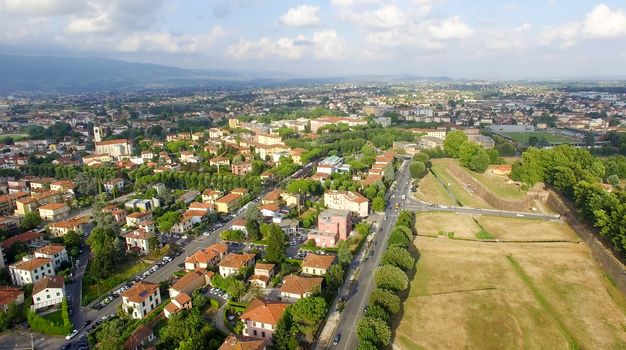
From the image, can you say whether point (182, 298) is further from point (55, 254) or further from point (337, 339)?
point (55, 254)

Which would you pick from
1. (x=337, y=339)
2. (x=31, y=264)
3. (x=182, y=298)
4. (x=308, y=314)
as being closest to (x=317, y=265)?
(x=308, y=314)

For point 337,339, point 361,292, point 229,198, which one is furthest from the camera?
point 229,198

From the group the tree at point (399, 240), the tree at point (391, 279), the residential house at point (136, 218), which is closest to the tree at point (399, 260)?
the tree at point (391, 279)

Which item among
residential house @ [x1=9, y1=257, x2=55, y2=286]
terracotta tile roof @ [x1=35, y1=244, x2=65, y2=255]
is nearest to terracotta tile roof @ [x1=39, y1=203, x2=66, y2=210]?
Answer: terracotta tile roof @ [x1=35, y1=244, x2=65, y2=255]

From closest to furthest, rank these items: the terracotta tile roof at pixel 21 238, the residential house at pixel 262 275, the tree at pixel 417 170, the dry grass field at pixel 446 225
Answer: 1. the residential house at pixel 262 275
2. the terracotta tile roof at pixel 21 238
3. the dry grass field at pixel 446 225
4. the tree at pixel 417 170

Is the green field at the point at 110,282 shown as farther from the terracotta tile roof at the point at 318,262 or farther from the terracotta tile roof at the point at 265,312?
the terracotta tile roof at the point at 318,262
